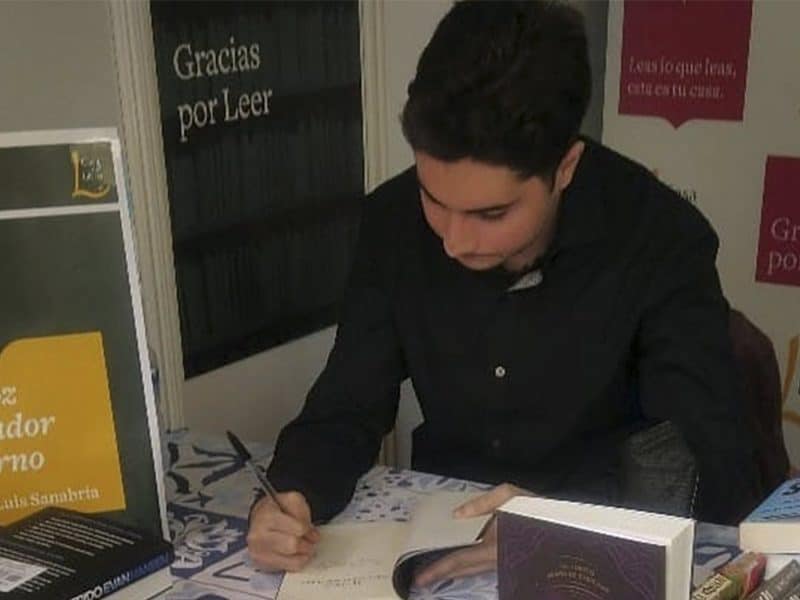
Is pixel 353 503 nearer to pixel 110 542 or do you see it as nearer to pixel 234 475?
pixel 234 475

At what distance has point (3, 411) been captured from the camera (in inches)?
48.9

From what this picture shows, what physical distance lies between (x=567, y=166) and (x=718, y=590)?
1.84 ft

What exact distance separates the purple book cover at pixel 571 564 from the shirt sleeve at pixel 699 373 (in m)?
0.55

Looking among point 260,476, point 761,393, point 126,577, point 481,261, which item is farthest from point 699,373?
point 126,577

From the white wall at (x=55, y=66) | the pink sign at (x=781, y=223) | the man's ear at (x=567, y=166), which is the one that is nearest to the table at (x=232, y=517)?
the man's ear at (x=567, y=166)

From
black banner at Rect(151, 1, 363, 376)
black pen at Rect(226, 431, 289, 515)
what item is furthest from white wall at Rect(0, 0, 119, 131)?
black pen at Rect(226, 431, 289, 515)

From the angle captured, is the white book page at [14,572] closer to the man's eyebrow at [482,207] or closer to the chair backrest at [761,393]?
the man's eyebrow at [482,207]

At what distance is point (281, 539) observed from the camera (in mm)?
1273

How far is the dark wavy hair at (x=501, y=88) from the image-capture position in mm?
1288

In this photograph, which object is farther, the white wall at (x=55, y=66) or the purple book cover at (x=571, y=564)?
the white wall at (x=55, y=66)

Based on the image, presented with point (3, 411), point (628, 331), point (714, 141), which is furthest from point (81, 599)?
point (714, 141)

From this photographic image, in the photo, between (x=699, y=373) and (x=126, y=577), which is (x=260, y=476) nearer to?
(x=126, y=577)

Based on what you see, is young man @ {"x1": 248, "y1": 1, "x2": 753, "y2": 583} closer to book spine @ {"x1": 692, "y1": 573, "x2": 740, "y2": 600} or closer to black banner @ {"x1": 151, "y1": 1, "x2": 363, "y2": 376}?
book spine @ {"x1": 692, "y1": 573, "x2": 740, "y2": 600}

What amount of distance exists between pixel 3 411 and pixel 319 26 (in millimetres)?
1291
